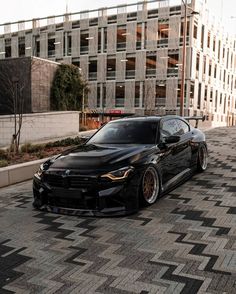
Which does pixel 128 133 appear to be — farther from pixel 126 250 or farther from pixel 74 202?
pixel 126 250

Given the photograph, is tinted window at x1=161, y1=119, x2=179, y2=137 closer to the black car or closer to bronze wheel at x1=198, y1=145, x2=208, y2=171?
the black car

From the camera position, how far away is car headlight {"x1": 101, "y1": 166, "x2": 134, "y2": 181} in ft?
17.7

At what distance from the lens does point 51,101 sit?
19.5m

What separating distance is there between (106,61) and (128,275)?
1675 inches

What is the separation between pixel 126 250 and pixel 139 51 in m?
40.3

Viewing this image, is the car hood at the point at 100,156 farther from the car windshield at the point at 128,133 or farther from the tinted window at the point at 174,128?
the tinted window at the point at 174,128

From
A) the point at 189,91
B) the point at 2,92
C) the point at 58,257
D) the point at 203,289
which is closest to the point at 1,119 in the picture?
the point at 2,92

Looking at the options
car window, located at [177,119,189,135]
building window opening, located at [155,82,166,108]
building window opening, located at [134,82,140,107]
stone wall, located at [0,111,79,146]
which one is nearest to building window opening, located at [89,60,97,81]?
building window opening, located at [134,82,140,107]

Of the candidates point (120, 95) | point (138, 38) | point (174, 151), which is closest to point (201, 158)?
point (174, 151)

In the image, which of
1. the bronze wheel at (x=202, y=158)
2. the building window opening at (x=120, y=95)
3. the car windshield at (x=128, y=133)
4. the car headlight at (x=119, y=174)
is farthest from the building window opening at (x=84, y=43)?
the car headlight at (x=119, y=174)

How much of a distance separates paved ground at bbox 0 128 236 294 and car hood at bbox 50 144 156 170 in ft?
2.74

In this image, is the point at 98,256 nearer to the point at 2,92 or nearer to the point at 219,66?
the point at 2,92

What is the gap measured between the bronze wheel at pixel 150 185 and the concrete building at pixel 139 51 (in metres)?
30.8

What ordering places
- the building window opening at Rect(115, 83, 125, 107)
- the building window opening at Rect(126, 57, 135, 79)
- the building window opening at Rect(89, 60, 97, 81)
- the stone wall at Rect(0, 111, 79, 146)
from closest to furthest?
the stone wall at Rect(0, 111, 79, 146)
the building window opening at Rect(126, 57, 135, 79)
the building window opening at Rect(115, 83, 125, 107)
the building window opening at Rect(89, 60, 97, 81)
